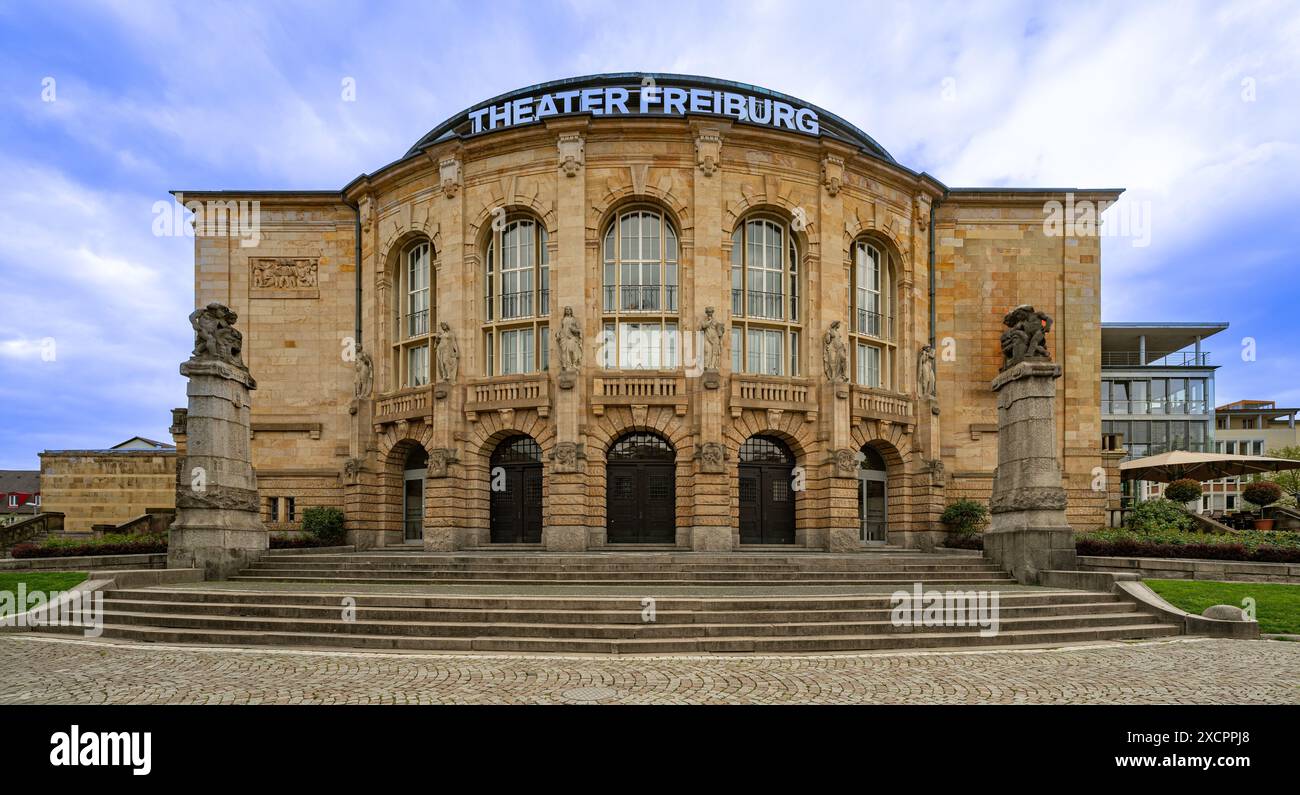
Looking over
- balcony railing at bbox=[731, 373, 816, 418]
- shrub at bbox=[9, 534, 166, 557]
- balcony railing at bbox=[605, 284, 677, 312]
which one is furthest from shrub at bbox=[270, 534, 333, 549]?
balcony railing at bbox=[731, 373, 816, 418]

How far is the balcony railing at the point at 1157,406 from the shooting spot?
2522 inches

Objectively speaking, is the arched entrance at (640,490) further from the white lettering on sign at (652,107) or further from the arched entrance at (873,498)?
the white lettering on sign at (652,107)

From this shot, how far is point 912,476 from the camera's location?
1257 inches

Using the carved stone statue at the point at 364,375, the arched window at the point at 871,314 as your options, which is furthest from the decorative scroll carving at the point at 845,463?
the carved stone statue at the point at 364,375

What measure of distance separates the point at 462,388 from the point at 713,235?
10.6 m

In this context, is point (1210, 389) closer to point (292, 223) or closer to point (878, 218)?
point (878, 218)

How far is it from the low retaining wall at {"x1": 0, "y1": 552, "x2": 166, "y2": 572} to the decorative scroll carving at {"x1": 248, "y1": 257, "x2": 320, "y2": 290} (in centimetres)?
1505

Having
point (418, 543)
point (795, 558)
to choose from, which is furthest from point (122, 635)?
point (418, 543)

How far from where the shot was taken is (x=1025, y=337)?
20891 millimetres

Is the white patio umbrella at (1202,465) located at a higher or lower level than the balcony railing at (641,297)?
lower

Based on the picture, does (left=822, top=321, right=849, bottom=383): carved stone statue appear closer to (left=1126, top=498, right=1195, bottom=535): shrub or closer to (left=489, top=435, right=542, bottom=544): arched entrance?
(left=489, top=435, right=542, bottom=544): arched entrance

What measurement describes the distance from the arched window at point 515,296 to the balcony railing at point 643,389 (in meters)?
2.72

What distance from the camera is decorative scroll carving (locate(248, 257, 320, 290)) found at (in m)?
34.5

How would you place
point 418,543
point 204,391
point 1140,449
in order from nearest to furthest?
1. point 204,391
2. point 418,543
3. point 1140,449
